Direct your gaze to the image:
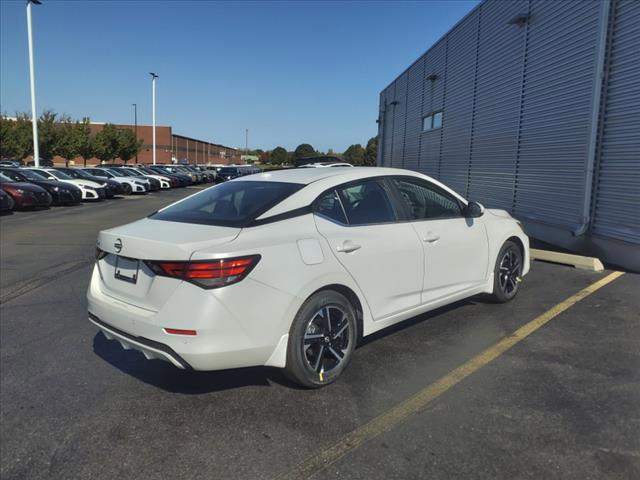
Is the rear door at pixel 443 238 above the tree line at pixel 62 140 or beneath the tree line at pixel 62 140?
beneath

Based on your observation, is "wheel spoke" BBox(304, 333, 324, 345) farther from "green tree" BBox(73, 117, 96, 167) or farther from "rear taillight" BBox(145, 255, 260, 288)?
"green tree" BBox(73, 117, 96, 167)

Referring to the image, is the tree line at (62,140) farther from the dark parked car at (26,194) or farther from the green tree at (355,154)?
the green tree at (355,154)

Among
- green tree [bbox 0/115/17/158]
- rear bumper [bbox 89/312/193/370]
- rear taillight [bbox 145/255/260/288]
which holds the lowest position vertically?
rear bumper [bbox 89/312/193/370]

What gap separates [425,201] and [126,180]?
86.4 ft

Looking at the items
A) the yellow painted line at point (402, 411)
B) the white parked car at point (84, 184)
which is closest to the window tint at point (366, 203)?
the yellow painted line at point (402, 411)

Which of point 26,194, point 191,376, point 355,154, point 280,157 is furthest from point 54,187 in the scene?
point 280,157

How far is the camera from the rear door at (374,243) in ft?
12.0

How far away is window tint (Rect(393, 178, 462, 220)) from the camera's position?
440cm

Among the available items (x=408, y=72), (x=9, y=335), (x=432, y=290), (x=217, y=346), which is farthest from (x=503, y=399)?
(x=408, y=72)

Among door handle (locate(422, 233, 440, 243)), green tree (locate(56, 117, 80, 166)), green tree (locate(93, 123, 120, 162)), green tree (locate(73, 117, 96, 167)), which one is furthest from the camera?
green tree (locate(93, 123, 120, 162))

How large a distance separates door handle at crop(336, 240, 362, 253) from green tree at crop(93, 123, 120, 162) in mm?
53432

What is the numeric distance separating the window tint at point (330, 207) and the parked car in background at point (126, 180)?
2545cm

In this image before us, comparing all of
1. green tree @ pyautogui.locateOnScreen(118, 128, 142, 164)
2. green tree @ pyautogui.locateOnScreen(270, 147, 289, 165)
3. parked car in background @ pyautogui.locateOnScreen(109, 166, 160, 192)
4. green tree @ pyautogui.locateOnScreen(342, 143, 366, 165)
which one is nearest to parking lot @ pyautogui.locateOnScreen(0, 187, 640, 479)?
parked car in background @ pyautogui.locateOnScreen(109, 166, 160, 192)

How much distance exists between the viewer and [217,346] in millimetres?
3025
